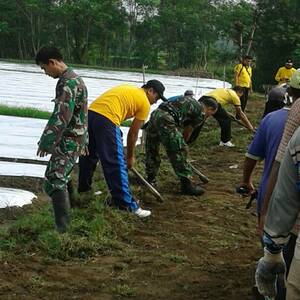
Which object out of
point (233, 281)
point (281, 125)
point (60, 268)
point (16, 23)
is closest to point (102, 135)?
point (60, 268)

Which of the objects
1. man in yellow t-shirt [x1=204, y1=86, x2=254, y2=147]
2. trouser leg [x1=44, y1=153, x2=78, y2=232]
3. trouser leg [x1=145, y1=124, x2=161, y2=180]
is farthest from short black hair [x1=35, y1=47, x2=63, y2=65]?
man in yellow t-shirt [x1=204, y1=86, x2=254, y2=147]

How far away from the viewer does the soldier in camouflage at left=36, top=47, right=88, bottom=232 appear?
13.5ft

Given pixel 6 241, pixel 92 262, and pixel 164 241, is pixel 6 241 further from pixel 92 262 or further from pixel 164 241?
pixel 164 241

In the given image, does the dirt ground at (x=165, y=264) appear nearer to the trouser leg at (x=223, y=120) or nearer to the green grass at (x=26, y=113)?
the trouser leg at (x=223, y=120)

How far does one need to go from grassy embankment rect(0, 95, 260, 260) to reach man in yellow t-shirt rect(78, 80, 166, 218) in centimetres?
19

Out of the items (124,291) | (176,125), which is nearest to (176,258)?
(124,291)

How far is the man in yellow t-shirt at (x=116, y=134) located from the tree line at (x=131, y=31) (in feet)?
72.8

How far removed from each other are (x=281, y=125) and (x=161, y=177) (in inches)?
153

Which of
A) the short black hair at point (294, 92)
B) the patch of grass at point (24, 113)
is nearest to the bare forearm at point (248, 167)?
the short black hair at point (294, 92)

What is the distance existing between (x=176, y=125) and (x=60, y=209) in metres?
2.09

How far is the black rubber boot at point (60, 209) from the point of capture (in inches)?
167

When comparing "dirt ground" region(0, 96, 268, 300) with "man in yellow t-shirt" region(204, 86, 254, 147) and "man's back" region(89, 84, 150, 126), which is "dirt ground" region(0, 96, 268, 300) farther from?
"man in yellow t-shirt" region(204, 86, 254, 147)

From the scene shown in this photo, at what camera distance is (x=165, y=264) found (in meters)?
3.96

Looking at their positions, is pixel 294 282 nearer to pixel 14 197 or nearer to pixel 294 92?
pixel 294 92
